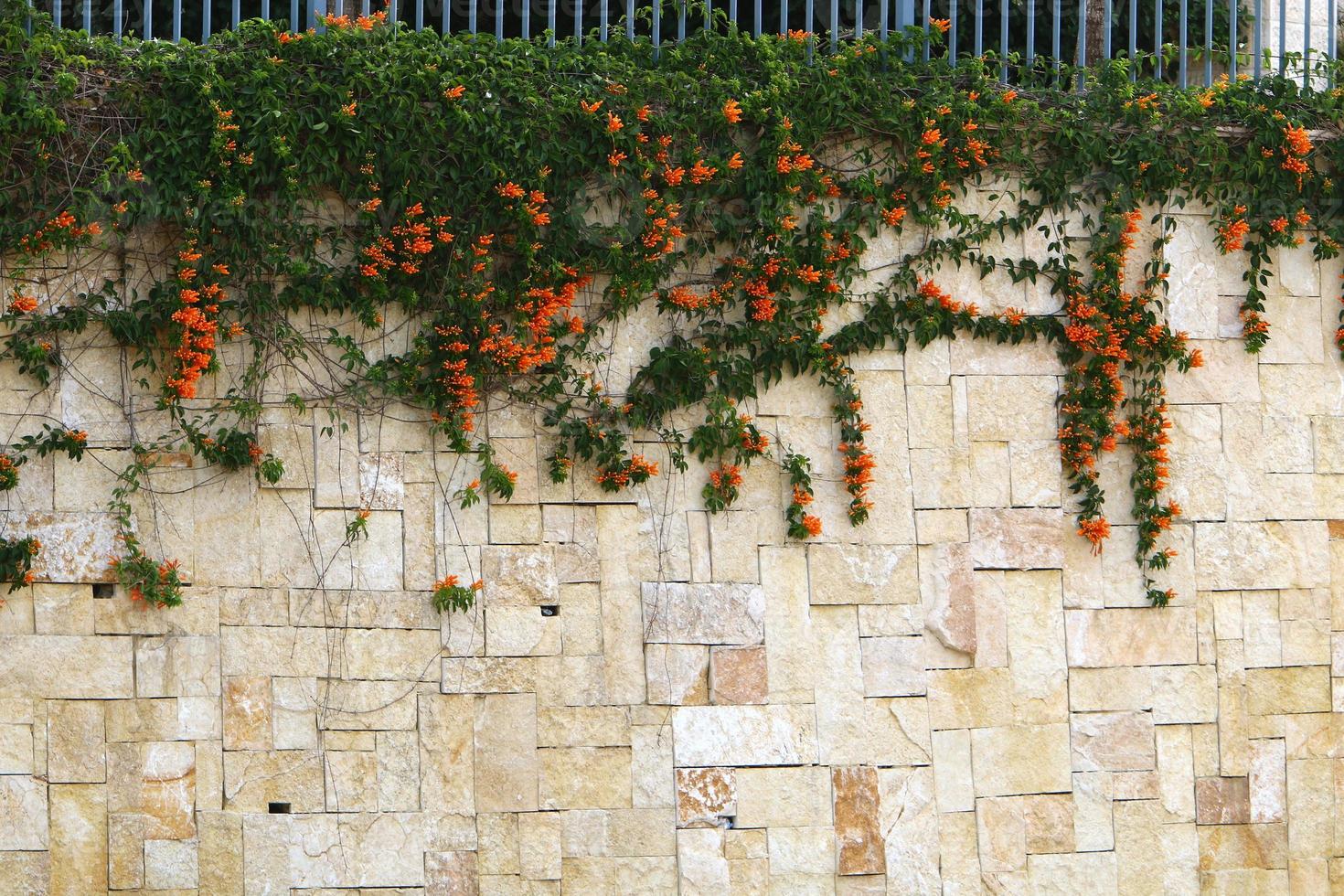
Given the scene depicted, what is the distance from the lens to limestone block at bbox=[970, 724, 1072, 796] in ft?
16.4

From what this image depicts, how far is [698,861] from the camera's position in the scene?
15.7 feet

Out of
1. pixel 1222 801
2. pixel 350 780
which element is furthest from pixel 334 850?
pixel 1222 801

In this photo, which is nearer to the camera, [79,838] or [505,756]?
[79,838]

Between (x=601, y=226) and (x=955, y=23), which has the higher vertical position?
(x=955, y=23)

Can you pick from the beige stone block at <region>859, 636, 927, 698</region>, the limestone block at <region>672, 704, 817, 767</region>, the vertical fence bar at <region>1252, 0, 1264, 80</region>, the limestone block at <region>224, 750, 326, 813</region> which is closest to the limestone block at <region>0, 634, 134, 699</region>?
the limestone block at <region>224, 750, 326, 813</region>

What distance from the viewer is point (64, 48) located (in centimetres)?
452

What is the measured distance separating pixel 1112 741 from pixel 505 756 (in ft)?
6.84

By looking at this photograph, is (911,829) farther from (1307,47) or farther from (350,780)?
(1307,47)

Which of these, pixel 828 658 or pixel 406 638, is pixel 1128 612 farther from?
pixel 406 638

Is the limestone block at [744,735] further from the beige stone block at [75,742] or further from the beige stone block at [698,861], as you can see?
the beige stone block at [75,742]

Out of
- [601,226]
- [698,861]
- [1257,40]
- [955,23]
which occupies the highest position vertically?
[955,23]

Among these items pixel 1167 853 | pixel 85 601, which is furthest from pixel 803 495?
pixel 85 601

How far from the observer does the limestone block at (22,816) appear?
4.49m

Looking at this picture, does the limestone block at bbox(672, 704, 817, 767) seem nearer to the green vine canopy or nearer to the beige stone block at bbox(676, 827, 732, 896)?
the beige stone block at bbox(676, 827, 732, 896)
